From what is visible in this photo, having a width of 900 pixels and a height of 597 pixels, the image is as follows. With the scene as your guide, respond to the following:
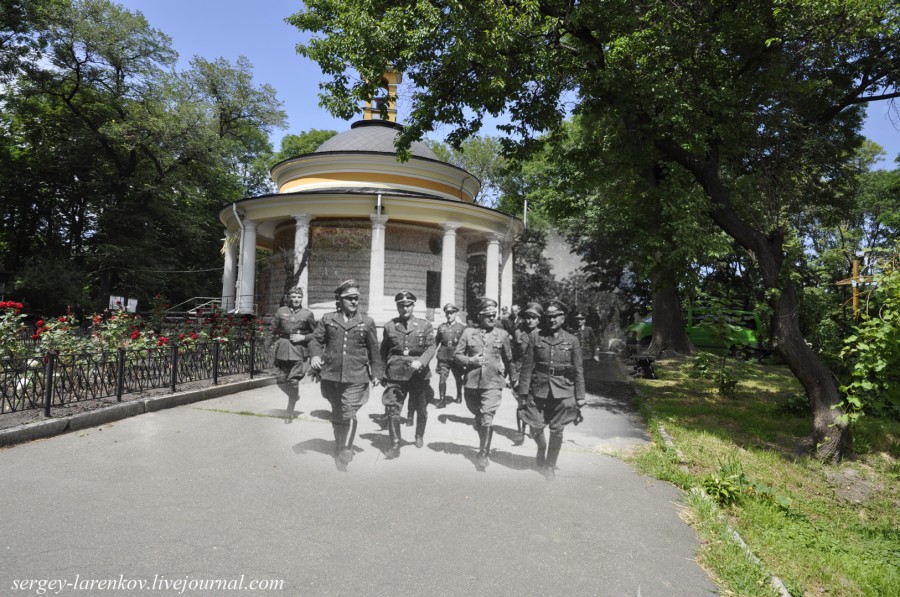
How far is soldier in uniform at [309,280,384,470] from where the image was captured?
15.3ft

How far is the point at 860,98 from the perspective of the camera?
1204 centimetres

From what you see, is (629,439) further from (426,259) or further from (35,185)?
(35,185)

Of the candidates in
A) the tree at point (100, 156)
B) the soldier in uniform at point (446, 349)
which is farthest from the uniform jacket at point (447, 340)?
the tree at point (100, 156)

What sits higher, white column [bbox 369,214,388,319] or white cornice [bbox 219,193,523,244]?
white cornice [bbox 219,193,523,244]

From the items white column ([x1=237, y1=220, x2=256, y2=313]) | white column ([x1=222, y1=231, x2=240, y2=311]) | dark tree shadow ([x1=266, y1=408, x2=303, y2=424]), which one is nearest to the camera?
dark tree shadow ([x1=266, y1=408, x2=303, y2=424])

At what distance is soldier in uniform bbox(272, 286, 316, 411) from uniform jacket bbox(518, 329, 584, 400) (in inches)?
87.3

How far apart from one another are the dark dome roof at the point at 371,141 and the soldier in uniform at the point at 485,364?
1801cm

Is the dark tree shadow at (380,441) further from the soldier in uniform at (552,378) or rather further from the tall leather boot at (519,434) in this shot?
the soldier in uniform at (552,378)

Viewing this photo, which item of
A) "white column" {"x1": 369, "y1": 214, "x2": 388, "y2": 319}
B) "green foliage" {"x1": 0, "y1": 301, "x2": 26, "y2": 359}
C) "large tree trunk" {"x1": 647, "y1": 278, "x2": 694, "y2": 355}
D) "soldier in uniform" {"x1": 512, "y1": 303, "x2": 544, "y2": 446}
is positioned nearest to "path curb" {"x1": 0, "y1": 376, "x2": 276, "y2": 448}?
"green foliage" {"x1": 0, "y1": 301, "x2": 26, "y2": 359}

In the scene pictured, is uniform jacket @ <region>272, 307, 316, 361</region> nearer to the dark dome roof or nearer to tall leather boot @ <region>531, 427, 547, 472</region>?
tall leather boot @ <region>531, 427, 547, 472</region>

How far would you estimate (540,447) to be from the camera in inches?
188

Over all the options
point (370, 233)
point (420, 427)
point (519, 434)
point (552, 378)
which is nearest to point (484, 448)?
point (519, 434)

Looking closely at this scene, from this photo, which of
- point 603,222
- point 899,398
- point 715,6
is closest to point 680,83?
point 715,6

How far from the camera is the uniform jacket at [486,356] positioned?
4.70 m
